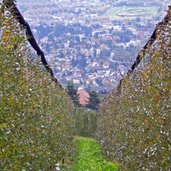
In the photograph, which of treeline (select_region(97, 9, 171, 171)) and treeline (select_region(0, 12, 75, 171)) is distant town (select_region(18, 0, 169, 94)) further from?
treeline (select_region(0, 12, 75, 171))

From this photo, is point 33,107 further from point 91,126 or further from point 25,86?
point 91,126

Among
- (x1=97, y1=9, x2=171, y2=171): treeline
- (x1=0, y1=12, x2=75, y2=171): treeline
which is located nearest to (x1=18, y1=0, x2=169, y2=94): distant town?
(x1=97, y1=9, x2=171, y2=171): treeline

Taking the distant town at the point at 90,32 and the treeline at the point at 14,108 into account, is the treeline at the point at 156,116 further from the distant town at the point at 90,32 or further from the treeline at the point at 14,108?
the distant town at the point at 90,32

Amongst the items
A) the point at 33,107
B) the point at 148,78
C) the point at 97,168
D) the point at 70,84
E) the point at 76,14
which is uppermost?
the point at 76,14

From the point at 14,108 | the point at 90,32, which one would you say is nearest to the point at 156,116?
the point at 14,108

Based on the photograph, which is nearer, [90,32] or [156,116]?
[156,116]

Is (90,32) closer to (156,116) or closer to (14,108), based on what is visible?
(156,116)

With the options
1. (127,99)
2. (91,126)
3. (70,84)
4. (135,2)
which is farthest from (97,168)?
(135,2)

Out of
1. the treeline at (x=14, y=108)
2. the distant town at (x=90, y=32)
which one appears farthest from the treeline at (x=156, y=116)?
the distant town at (x=90, y=32)
